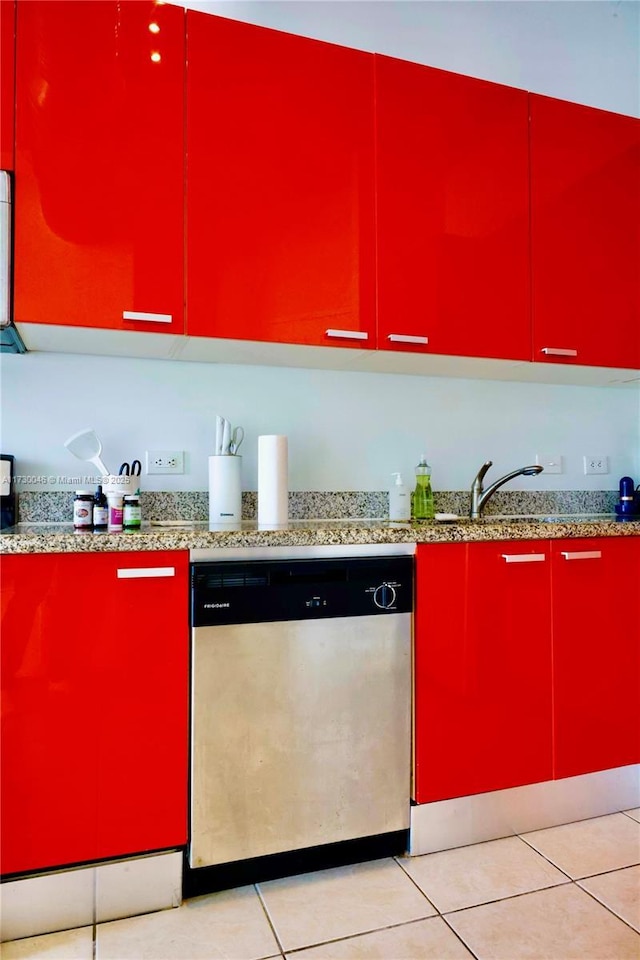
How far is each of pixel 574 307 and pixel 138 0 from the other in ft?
5.34

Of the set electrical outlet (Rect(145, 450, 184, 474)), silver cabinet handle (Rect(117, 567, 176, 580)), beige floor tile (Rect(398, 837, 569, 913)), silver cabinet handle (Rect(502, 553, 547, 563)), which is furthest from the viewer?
electrical outlet (Rect(145, 450, 184, 474))

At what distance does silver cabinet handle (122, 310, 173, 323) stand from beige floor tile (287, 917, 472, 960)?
1.55 meters

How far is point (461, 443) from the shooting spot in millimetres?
2393

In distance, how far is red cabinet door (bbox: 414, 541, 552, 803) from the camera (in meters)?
1.70

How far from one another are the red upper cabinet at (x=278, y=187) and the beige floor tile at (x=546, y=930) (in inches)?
60.8

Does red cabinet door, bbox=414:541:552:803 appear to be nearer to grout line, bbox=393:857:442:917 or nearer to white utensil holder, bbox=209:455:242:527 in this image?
grout line, bbox=393:857:442:917

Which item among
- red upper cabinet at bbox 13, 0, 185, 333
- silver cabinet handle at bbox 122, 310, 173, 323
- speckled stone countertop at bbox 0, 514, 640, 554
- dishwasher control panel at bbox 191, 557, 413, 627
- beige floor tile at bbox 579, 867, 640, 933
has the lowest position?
beige floor tile at bbox 579, 867, 640, 933

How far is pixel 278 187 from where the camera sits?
180cm

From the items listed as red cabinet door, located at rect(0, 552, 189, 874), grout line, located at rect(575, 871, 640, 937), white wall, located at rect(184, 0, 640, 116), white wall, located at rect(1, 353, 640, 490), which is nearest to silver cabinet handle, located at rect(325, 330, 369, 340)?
white wall, located at rect(1, 353, 640, 490)

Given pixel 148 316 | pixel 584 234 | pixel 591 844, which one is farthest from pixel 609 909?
pixel 584 234

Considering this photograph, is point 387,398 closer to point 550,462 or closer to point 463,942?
point 550,462

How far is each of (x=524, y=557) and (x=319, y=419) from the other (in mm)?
851

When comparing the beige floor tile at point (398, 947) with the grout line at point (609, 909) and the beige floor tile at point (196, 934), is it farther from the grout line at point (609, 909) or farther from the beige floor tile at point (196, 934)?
the grout line at point (609, 909)

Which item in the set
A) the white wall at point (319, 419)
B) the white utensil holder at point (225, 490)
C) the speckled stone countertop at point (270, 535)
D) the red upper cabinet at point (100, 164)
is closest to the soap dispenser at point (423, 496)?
the white wall at point (319, 419)
